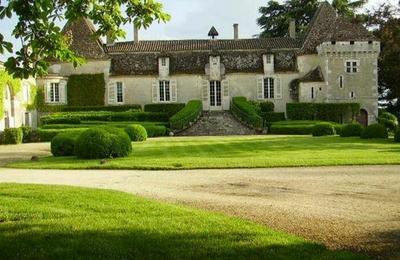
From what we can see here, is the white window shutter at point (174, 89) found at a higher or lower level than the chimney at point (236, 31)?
lower

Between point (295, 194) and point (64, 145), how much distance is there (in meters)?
13.2

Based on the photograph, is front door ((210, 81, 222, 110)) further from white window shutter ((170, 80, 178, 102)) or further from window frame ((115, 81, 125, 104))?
window frame ((115, 81, 125, 104))

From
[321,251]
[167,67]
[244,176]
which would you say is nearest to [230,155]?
[244,176]

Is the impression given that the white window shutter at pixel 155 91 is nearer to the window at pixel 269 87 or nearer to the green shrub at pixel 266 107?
the green shrub at pixel 266 107

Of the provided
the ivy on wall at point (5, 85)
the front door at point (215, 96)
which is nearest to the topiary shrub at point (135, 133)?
the ivy on wall at point (5, 85)

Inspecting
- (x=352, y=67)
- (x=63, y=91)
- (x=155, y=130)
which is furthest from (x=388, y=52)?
(x=63, y=91)

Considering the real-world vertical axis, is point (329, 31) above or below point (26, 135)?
above

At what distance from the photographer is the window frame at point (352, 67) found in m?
45.8

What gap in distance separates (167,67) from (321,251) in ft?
142

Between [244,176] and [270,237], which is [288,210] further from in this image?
[244,176]

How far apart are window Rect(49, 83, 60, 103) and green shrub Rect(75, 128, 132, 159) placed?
2827 cm

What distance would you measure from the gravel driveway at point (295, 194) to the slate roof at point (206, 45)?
33989mm

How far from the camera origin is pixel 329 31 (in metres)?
46.2

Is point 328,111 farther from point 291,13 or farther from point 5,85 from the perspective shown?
point 5,85
